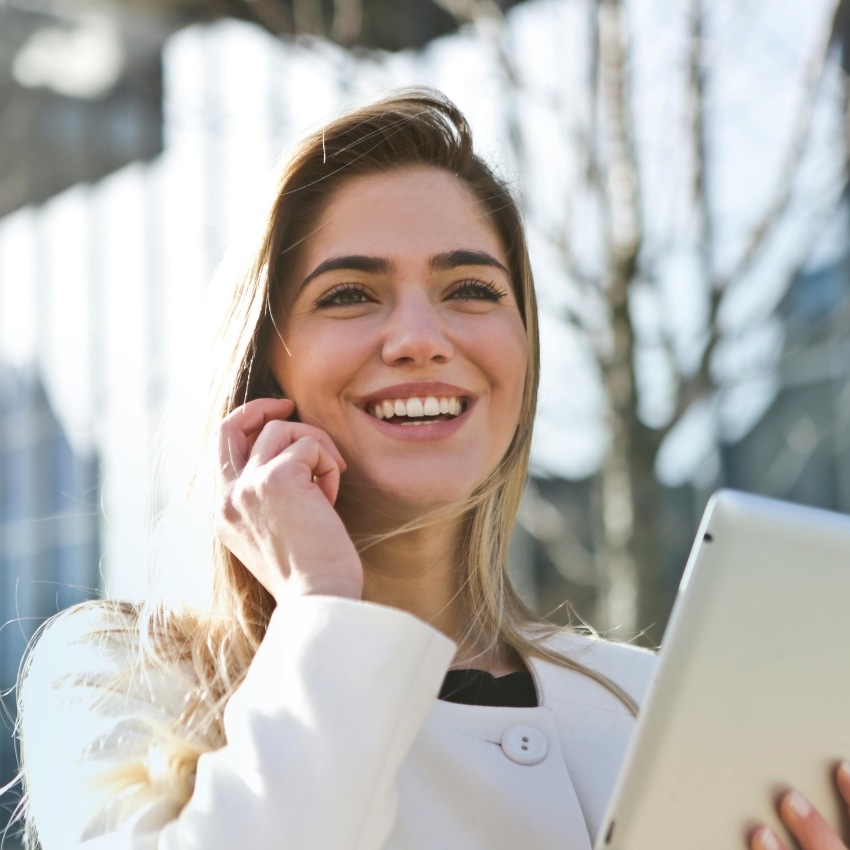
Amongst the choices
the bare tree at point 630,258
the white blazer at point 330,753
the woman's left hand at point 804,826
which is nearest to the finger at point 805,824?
the woman's left hand at point 804,826

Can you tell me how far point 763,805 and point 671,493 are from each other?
210 inches

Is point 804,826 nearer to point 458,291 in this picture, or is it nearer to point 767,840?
point 767,840

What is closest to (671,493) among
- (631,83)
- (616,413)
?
(616,413)

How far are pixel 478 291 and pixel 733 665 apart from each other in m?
1.02

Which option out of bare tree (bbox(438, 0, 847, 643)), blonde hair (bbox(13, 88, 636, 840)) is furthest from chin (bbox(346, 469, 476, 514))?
bare tree (bbox(438, 0, 847, 643))

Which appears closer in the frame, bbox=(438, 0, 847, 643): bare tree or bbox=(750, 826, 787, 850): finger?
bbox=(750, 826, 787, 850): finger

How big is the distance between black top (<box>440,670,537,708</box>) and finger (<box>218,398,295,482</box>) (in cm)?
51

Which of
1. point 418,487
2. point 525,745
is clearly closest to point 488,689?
point 525,745

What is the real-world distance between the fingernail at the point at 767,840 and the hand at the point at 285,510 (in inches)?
23.1

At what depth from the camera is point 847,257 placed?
6637 millimetres

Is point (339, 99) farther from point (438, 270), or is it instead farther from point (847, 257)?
point (847, 257)

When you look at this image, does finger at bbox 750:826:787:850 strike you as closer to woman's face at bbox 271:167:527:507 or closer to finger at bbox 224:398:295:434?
woman's face at bbox 271:167:527:507

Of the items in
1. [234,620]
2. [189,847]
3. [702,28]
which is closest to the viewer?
[189,847]

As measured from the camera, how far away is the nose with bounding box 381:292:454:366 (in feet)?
5.77
